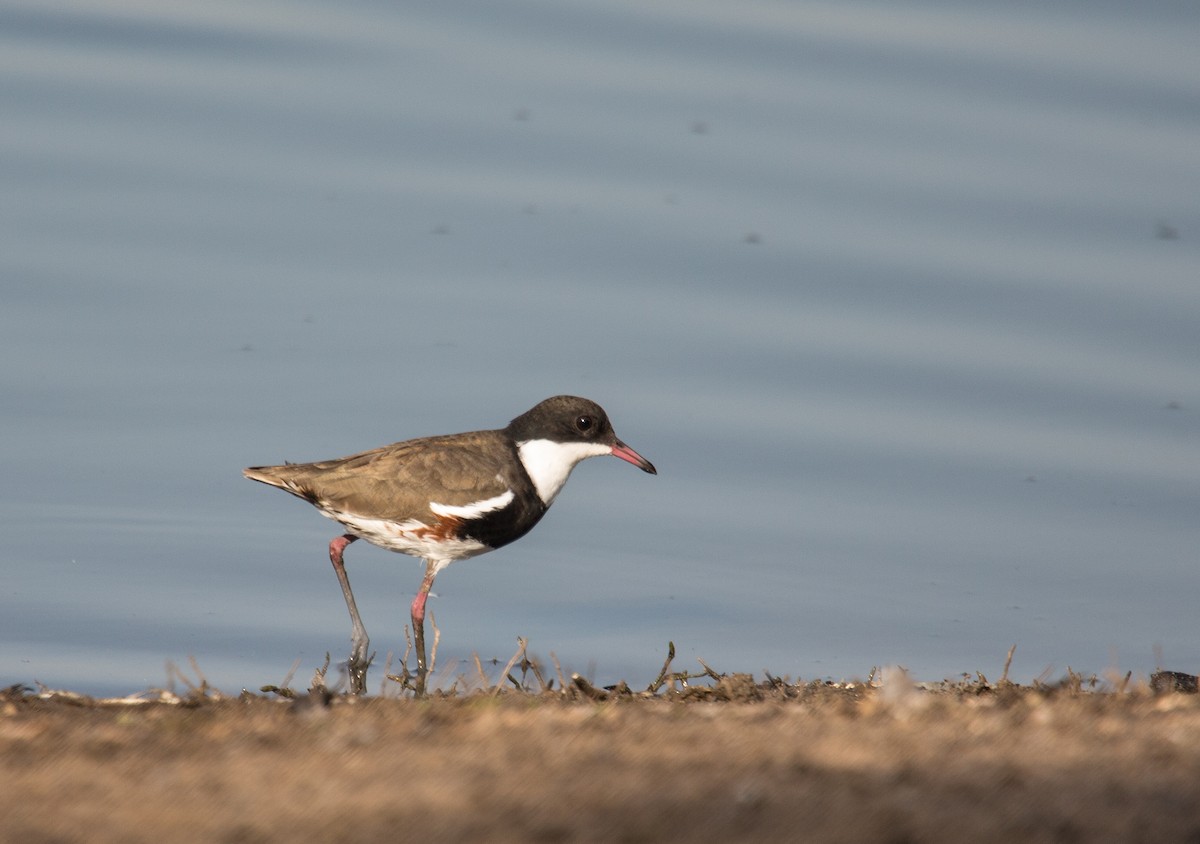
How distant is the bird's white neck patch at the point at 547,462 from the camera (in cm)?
1056

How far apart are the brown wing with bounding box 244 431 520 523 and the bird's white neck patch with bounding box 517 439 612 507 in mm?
234

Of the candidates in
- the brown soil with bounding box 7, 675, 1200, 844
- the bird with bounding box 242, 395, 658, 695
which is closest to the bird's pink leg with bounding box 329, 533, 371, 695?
the bird with bounding box 242, 395, 658, 695

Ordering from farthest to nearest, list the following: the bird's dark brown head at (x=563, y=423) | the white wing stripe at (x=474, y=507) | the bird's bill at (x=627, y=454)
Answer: the bird's bill at (x=627, y=454) → the bird's dark brown head at (x=563, y=423) → the white wing stripe at (x=474, y=507)

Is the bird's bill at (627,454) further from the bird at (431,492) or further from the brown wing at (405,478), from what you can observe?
the brown wing at (405,478)

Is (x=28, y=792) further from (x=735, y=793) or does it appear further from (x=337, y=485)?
(x=337, y=485)

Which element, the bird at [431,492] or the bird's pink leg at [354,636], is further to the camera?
the bird at [431,492]

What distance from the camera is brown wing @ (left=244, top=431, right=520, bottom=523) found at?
10.0 m

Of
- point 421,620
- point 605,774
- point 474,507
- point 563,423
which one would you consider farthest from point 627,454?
point 605,774

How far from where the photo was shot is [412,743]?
5.51 metres

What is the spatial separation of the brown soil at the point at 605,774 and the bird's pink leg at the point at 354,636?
327 centimetres

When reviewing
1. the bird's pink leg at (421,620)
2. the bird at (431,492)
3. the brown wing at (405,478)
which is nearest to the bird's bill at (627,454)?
the bird at (431,492)

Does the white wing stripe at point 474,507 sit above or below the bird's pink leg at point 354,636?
above

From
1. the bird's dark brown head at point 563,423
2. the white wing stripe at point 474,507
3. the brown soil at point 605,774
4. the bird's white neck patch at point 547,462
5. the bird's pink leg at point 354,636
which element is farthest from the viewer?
the bird's dark brown head at point 563,423

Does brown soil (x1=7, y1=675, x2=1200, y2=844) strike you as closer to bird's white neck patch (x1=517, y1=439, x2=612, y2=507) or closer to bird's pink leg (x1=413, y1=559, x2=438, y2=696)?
bird's pink leg (x1=413, y1=559, x2=438, y2=696)
